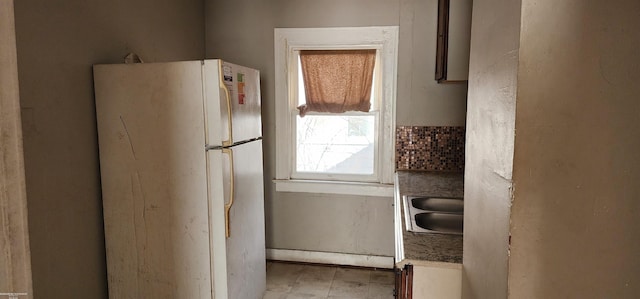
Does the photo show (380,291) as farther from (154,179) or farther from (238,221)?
(154,179)

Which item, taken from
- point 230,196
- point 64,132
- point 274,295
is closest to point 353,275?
point 274,295

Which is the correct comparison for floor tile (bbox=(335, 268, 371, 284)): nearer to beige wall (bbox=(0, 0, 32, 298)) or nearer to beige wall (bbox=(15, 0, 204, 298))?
beige wall (bbox=(15, 0, 204, 298))

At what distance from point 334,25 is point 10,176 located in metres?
2.93

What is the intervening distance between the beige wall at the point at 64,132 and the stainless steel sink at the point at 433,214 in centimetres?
177

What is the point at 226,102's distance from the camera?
87.6 inches

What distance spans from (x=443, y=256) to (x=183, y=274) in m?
1.56

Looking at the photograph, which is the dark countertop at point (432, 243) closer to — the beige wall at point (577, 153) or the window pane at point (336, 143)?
the beige wall at point (577, 153)

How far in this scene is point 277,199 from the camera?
3676 mm

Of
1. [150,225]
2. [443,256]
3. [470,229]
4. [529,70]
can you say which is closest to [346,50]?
[150,225]

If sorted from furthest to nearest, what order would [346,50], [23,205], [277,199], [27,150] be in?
[277,199]
[346,50]
[27,150]
[23,205]

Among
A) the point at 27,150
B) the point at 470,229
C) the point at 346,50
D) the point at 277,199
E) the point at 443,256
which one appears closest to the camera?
the point at 470,229

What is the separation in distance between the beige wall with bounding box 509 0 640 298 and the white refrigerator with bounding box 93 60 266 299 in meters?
1.78

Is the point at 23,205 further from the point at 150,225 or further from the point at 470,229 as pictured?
the point at 150,225

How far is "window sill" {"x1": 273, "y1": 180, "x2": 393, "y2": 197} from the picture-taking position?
11.4ft
